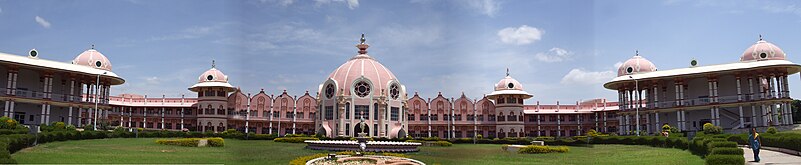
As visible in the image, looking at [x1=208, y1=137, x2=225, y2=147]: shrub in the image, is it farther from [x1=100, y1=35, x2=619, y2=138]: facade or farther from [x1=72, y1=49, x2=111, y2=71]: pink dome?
[x1=72, y1=49, x2=111, y2=71]: pink dome

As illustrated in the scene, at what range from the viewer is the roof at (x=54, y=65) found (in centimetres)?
4041

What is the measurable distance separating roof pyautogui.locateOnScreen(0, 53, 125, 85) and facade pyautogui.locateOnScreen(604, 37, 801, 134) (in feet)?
142

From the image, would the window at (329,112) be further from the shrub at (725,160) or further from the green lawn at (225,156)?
the shrub at (725,160)

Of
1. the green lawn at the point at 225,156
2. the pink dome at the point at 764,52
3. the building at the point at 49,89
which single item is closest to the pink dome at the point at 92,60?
the building at the point at 49,89

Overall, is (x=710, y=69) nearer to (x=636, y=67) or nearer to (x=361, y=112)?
(x=636, y=67)

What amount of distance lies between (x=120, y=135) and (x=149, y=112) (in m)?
28.8

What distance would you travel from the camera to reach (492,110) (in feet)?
195

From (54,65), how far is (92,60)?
5439mm

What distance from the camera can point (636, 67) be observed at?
52219mm

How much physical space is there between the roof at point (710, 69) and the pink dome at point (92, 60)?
45058 millimetres

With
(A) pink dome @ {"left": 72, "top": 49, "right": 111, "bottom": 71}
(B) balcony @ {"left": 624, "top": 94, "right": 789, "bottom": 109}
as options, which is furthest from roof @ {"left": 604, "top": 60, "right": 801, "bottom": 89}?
(A) pink dome @ {"left": 72, "top": 49, "right": 111, "bottom": 71}

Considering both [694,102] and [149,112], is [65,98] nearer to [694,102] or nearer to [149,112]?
[149,112]

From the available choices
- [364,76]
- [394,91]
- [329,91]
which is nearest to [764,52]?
[394,91]

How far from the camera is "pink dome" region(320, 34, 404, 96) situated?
54.2 metres
